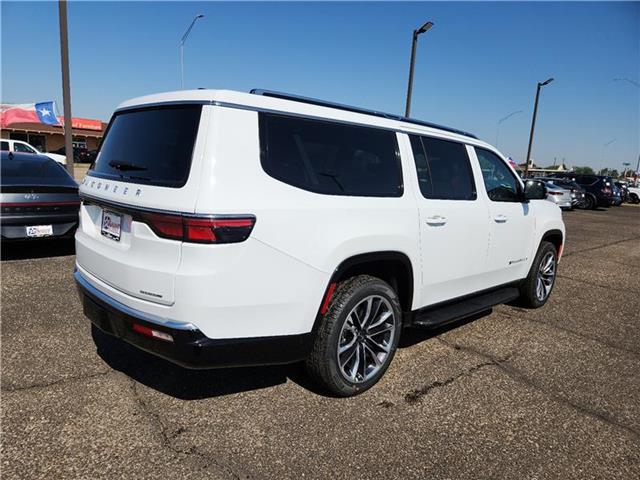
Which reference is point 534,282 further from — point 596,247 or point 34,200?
point 596,247

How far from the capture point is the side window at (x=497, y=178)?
4.36 metres

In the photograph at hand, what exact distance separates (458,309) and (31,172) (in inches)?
234

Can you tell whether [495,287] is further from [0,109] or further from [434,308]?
[0,109]

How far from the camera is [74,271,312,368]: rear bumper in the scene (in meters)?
2.45

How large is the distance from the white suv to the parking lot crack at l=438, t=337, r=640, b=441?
22.5 inches

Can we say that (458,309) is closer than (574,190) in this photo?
Yes

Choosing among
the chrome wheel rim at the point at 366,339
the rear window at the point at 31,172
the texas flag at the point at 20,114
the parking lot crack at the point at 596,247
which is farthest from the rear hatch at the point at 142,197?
the texas flag at the point at 20,114

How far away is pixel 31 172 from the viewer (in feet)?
21.1

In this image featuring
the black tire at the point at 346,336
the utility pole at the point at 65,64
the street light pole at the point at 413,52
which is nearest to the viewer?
the black tire at the point at 346,336

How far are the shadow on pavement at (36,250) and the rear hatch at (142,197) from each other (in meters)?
4.15

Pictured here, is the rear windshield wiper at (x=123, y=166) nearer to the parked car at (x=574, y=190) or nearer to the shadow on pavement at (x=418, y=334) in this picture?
the shadow on pavement at (x=418, y=334)

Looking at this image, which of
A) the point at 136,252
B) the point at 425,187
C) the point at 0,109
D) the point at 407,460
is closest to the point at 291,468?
the point at 407,460

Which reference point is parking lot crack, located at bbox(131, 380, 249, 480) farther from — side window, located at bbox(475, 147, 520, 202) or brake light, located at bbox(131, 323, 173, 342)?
side window, located at bbox(475, 147, 520, 202)

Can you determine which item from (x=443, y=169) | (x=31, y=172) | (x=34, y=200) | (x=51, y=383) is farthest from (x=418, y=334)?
(x=31, y=172)
